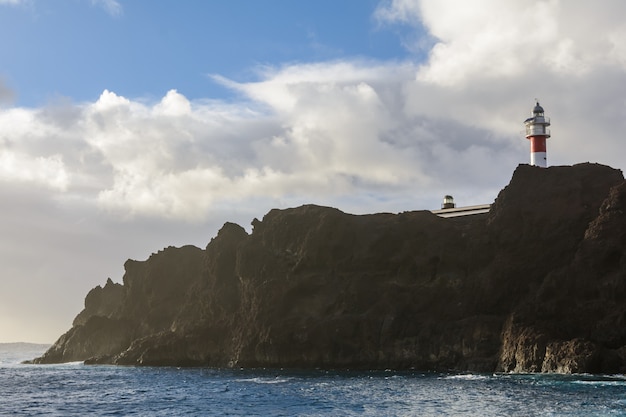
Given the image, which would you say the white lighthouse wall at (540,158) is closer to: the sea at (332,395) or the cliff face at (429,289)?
the cliff face at (429,289)

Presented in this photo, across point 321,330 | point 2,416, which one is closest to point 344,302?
point 321,330

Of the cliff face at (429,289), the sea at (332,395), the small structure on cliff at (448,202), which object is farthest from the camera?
the small structure on cliff at (448,202)

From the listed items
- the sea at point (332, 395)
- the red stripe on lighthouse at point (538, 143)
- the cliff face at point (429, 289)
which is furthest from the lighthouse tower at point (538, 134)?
the sea at point (332, 395)

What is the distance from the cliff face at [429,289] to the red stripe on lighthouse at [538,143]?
45.1ft

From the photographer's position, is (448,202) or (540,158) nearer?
(540,158)

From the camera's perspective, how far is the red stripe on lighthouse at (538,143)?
10406cm

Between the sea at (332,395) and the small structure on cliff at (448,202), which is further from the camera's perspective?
the small structure on cliff at (448,202)

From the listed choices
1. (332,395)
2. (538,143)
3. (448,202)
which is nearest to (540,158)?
(538,143)

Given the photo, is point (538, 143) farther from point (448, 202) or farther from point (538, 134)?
point (448, 202)

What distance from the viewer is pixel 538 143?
104 m

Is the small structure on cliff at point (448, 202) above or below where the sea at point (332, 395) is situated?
above

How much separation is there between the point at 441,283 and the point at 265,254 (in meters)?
26.0

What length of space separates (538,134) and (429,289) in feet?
96.0

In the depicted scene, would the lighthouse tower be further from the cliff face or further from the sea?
the sea
